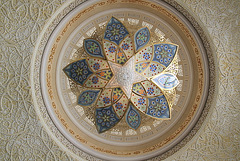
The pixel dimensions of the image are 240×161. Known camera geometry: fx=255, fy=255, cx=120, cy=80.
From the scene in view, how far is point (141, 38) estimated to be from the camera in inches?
327

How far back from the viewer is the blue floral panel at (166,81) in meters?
8.41

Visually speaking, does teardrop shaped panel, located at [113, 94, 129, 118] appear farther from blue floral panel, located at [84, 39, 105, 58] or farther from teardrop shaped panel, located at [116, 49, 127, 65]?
blue floral panel, located at [84, 39, 105, 58]

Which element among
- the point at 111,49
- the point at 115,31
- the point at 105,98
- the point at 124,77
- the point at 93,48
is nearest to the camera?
the point at 115,31

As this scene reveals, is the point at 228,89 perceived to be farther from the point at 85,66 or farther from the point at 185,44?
the point at 85,66

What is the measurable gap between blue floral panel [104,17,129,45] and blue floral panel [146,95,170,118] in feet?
7.53

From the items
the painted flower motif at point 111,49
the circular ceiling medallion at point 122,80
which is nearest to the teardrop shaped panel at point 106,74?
the circular ceiling medallion at point 122,80

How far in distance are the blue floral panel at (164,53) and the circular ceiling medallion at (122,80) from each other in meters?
0.03

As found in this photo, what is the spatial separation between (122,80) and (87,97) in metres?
1.31

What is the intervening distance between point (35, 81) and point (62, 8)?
83.0 inches

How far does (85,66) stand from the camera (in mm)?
8406

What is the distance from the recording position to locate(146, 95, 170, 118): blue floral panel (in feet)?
27.7

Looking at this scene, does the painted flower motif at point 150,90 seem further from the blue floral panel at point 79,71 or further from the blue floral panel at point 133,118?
the blue floral panel at point 79,71

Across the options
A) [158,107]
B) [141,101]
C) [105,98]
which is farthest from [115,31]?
[158,107]

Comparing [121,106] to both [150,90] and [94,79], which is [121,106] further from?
[94,79]
